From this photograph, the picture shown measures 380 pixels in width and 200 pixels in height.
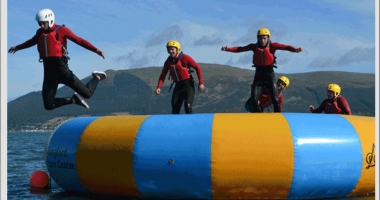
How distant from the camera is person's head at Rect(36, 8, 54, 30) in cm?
829

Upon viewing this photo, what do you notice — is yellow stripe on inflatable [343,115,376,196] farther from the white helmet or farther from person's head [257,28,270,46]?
the white helmet

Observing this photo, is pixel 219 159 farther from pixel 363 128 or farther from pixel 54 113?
pixel 54 113

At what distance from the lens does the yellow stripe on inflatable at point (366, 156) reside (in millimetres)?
9023

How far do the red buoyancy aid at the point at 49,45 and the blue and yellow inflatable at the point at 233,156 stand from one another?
5.00ft

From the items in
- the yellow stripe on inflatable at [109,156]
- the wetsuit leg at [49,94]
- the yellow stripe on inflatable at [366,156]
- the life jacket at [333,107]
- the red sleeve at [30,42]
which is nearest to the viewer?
the wetsuit leg at [49,94]

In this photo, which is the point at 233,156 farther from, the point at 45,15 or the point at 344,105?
the point at 344,105

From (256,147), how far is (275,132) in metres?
0.37

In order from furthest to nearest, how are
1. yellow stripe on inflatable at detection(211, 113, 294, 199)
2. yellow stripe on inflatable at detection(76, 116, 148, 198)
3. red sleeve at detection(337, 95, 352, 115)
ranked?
1. red sleeve at detection(337, 95, 352, 115)
2. yellow stripe on inflatable at detection(76, 116, 148, 198)
3. yellow stripe on inflatable at detection(211, 113, 294, 199)

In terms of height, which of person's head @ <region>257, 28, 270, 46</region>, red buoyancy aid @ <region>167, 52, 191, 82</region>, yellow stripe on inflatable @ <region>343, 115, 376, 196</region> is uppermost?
person's head @ <region>257, 28, 270, 46</region>

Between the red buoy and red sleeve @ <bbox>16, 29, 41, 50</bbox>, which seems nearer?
red sleeve @ <bbox>16, 29, 41, 50</bbox>

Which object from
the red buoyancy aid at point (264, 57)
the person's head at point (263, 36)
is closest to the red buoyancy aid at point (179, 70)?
the red buoyancy aid at point (264, 57)

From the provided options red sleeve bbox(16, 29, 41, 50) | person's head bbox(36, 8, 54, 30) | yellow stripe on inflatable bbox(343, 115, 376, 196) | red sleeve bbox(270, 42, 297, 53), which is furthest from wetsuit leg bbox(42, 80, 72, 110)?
yellow stripe on inflatable bbox(343, 115, 376, 196)

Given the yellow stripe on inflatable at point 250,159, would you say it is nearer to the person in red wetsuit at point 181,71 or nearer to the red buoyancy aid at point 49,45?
the person in red wetsuit at point 181,71

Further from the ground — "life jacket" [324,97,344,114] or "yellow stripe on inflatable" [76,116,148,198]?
"life jacket" [324,97,344,114]
